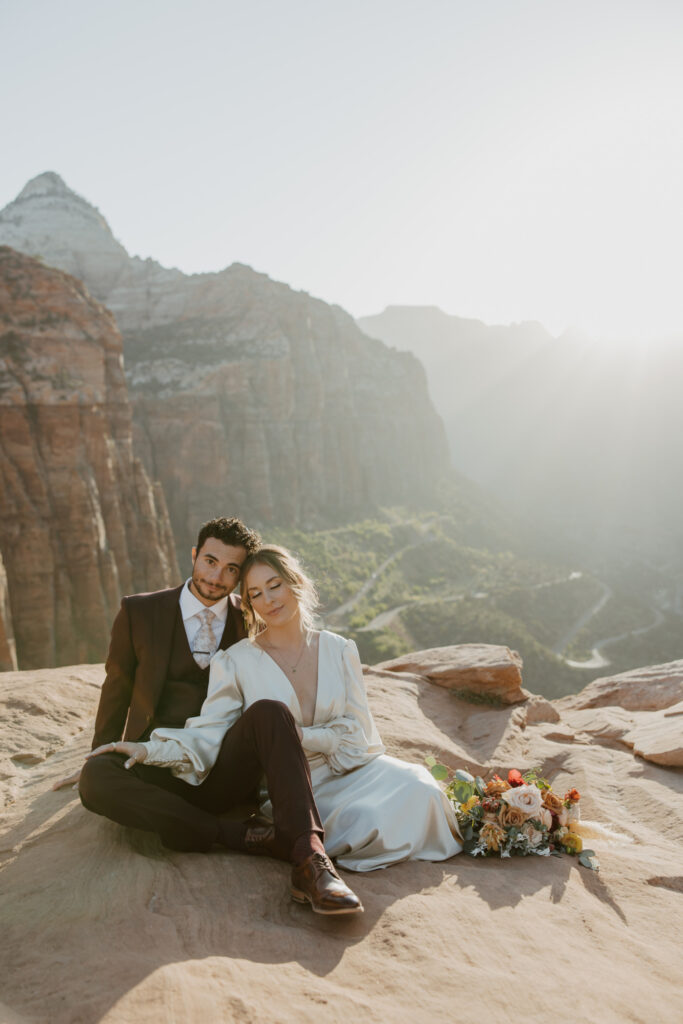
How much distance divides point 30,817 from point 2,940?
1968 millimetres

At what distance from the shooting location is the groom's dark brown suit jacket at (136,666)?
4367 mm

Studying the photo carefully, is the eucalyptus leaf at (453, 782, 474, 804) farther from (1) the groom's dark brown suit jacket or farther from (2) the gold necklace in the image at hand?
(1) the groom's dark brown suit jacket

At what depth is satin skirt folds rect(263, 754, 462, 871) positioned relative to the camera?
3744mm

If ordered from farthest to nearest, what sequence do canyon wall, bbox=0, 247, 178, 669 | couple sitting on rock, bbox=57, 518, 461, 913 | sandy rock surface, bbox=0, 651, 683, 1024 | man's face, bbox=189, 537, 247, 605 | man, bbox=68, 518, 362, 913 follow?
canyon wall, bbox=0, 247, 178, 669
man's face, bbox=189, 537, 247, 605
couple sitting on rock, bbox=57, 518, 461, 913
man, bbox=68, 518, 362, 913
sandy rock surface, bbox=0, 651, 683, 1024

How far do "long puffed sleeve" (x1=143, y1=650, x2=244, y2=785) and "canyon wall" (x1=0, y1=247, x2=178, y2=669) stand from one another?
721 inches

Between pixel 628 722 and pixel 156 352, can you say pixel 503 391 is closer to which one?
pixel 156 352

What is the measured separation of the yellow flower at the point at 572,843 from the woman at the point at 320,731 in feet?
2.59

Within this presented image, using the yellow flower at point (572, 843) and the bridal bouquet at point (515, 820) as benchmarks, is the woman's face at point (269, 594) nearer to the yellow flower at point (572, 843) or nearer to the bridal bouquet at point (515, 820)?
the bridal bouquet at point (515, 820)

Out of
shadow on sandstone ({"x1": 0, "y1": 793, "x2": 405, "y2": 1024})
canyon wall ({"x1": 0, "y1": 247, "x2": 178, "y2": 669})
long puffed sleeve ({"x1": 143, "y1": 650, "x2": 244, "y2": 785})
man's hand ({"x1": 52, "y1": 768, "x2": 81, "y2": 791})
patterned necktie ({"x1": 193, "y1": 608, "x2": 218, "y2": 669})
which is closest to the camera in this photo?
shadow on sandstone ({"x1": 0, "y1": 793, "x2": 405, "y2": 1024})

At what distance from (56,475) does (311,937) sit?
21411mm

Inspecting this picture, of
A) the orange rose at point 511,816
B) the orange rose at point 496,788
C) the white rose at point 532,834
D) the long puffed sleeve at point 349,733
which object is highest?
the long puffed sleeve at point 349,733

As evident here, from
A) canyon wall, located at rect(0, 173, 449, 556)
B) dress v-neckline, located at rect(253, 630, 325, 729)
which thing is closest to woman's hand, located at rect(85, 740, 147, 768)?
dress v-neckline, located at rect(253, 630, 325, 729)


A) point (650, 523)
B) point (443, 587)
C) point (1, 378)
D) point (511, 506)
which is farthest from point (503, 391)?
point (1, 378)

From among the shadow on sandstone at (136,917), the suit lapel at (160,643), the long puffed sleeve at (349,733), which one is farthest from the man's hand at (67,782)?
the long puffed sleeve at (349,733)
